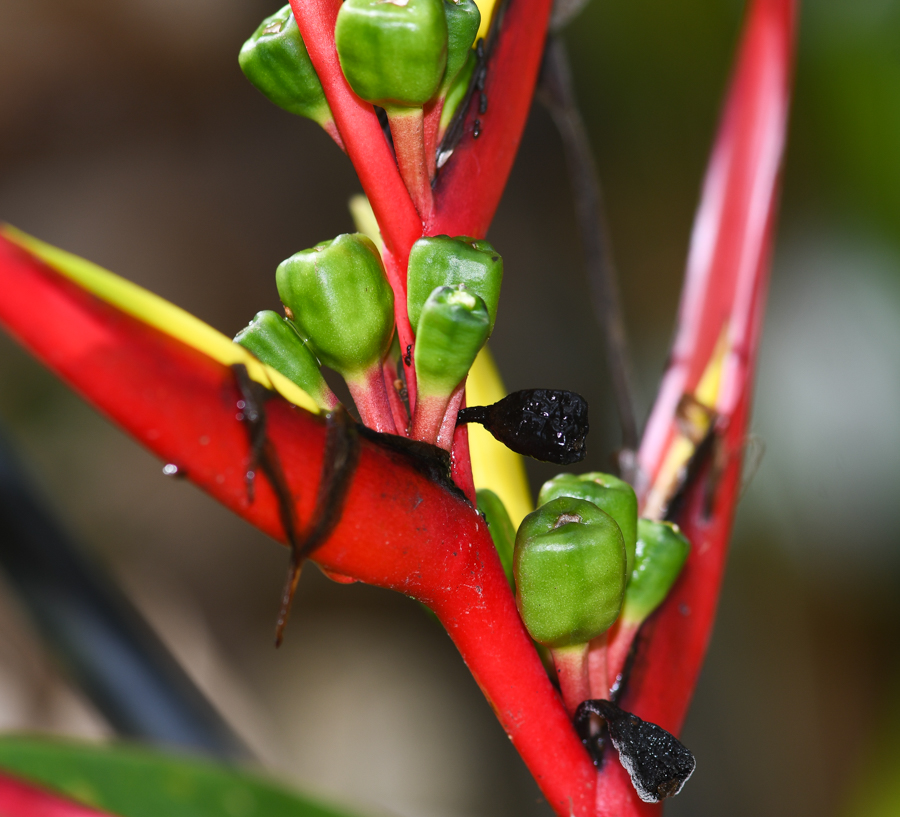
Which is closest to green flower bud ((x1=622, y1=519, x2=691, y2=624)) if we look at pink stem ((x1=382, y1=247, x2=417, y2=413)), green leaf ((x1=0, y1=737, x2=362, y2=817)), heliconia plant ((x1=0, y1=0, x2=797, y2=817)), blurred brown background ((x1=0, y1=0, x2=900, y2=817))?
heliconia plant ((x1=0, y1=0, x2=797, y2=817))

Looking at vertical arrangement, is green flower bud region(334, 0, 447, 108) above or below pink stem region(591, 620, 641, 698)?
above

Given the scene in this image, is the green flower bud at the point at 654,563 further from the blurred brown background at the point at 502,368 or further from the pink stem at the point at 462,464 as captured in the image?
the blurred brown background at the point at 502,368

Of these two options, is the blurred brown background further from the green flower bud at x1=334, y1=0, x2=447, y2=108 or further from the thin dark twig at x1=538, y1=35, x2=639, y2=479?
the green flower bud at x1=334, y1=0, x2=447, y2=108

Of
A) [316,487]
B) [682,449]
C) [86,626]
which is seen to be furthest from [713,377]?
[86,626]

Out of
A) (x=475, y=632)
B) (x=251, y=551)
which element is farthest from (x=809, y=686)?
(x=475, y=632)

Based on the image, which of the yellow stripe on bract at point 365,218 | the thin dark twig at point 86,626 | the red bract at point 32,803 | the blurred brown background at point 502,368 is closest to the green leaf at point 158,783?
the thin dark twig at point 86,626

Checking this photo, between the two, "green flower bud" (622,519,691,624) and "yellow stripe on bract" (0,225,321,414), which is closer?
"yellow stripe on bract" (0,225,321,414)

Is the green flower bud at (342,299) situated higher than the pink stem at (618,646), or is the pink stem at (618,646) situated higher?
the green flower bud at (342,299)

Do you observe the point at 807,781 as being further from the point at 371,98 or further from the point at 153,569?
the point at 371,98
